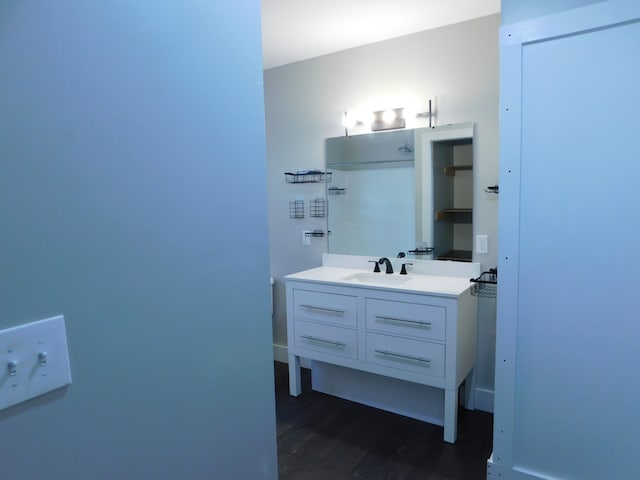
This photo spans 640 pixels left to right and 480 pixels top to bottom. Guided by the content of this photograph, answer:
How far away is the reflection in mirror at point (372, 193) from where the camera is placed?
2930mm

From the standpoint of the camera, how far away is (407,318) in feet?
7.75

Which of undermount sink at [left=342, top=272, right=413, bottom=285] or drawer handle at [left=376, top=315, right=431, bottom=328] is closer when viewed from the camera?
drawer handle at [left=376, top=315, right=431, bottom=328]

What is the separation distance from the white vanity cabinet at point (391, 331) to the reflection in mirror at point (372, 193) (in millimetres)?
637

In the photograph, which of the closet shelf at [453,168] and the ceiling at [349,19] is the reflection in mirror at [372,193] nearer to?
the closet shelf at [453,168]

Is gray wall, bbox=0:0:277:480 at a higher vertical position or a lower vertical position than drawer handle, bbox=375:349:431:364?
higher

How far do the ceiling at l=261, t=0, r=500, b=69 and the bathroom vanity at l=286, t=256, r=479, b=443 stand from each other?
1.57 metres

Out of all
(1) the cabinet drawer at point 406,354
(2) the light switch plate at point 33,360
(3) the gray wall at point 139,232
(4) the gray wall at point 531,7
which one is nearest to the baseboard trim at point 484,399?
(1) the cabinet drawer at point 406,354

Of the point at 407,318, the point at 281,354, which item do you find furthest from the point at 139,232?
the point at 281,354

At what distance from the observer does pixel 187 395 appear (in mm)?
911

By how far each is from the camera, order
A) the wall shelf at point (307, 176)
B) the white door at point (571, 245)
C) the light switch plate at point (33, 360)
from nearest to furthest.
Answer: the light switch plate at point (33, 360), the white door at point (571, 245), the wall shelf at point (307, 176)

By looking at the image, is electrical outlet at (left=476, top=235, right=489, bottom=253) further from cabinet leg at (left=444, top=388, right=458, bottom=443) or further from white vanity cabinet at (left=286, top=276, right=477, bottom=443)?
cabinet leg at (left=444, top=388, right=458, bottom=443)

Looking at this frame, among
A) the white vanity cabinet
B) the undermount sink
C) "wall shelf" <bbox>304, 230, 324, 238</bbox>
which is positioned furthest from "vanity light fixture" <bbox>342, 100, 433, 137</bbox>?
the white vanity cabinet

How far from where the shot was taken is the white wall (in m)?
2.55

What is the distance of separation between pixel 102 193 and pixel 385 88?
256 centimetres
